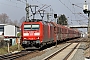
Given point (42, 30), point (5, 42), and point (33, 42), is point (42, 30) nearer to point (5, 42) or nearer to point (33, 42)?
point (33, 42)

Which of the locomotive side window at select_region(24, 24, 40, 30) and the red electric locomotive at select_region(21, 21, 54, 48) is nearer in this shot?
the red electric locomotive at select_region(21, 21, 54, 48)

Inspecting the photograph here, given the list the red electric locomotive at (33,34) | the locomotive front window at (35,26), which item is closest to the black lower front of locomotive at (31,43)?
the red electric locomotive at (33,34)

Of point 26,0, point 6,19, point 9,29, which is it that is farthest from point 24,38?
point 6,19

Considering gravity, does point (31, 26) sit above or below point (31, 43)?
above

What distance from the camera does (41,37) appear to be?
2764 centimetres

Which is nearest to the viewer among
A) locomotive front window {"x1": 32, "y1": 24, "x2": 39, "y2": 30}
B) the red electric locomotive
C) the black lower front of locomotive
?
the black lower front of locomotive

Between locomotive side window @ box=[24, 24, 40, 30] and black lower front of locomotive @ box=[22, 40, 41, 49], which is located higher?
locomotive side window @ box=[24, 24, 40, 30]

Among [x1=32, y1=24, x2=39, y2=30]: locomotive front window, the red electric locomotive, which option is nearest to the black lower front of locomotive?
the red electric locomotive

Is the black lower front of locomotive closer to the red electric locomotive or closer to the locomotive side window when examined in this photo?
the red electric locomotive

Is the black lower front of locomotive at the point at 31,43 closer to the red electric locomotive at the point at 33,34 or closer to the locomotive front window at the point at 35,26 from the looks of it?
the red electric locomotive at the point at 33,34

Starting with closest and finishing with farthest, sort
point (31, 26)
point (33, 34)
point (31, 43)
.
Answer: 1. point (31, 43)
2. point (33, 34)
3. point (31, 26)

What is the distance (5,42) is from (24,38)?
31.8ft

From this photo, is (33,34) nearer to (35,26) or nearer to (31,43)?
(35,26)

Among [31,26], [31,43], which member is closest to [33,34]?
[31,26]
